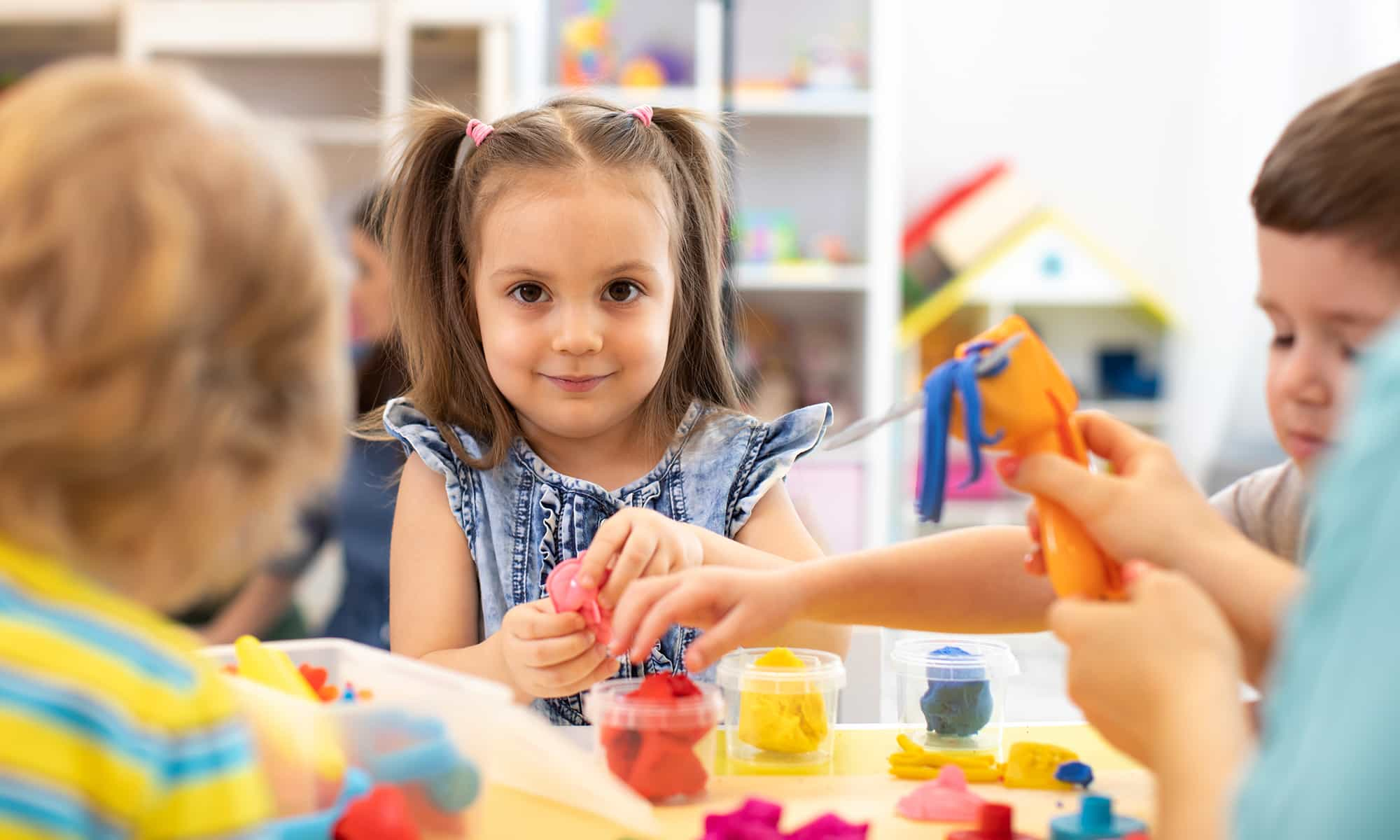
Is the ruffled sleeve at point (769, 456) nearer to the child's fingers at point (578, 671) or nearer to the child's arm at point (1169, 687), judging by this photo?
the child's fingers at point (578, 671)

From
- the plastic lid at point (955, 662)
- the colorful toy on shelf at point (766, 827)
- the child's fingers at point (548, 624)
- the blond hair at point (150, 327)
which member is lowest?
the plastic lid at point (955, 662)

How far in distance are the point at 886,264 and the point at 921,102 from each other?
36.5 inches

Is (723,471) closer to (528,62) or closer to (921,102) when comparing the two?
(528,62)

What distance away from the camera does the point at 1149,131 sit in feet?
13.4

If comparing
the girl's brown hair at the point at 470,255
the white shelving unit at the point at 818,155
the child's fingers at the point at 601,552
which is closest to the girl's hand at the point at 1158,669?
the child's fingers at the point at 601,552

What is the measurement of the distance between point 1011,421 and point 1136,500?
7 centimetres

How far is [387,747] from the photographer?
0.65 meters

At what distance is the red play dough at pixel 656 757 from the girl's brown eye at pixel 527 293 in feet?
1.47

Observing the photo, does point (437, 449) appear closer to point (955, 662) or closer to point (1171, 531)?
point (955, 662)

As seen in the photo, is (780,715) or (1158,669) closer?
(1158,669)

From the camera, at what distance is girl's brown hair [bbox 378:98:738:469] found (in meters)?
1.19

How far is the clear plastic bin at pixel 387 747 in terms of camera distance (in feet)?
2.01

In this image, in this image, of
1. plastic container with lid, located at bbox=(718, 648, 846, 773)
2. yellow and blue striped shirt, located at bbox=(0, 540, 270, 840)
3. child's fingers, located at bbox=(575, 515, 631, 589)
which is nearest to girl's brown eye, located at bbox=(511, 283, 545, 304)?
child's fingers, located at bbox=(575, 515, 631, 589)

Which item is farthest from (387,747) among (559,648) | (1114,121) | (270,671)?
(1114,121)
